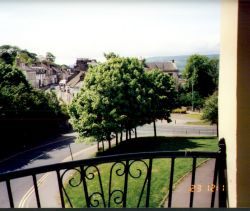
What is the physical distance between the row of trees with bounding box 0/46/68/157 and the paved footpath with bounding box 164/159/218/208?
11.0 m

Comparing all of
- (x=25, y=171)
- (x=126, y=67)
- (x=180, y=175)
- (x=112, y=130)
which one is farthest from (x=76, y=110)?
(x=25, y=171)

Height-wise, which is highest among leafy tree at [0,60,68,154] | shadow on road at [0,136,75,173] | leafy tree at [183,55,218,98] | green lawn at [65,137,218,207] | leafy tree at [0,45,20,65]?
leafy tree at [0,45,20,65]

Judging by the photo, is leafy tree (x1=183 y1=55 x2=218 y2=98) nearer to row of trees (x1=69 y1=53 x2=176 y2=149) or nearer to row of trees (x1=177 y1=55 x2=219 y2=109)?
row of trees (x1=177 y1=55 x2=219 y2=109)

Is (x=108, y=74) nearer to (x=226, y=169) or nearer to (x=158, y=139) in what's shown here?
(x=158, y=139)

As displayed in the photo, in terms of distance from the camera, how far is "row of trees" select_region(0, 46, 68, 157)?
18109mm

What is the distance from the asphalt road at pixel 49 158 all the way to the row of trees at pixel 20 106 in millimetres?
1402

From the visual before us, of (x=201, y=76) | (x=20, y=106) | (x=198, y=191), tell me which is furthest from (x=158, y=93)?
(x=198, y=191)

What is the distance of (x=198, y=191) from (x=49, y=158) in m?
12.0

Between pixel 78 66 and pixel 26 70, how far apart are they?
354 cm

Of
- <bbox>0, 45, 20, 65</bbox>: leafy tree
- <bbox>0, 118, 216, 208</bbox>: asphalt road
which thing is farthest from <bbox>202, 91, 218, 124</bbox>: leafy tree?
<bbox>0, 45, 20, 65</bbox>: leafy tree

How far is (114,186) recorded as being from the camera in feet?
38.4

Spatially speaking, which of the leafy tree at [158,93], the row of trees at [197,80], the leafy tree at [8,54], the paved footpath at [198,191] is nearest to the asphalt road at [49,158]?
the leafy tree at [158,93]

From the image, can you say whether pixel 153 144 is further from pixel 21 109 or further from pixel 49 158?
pixel 21 109

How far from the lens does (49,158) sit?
18.5m
